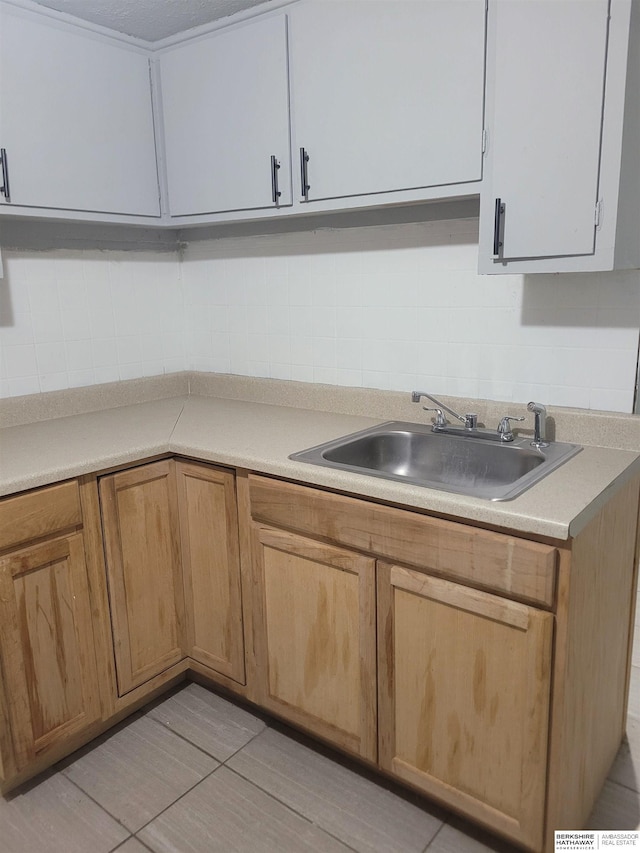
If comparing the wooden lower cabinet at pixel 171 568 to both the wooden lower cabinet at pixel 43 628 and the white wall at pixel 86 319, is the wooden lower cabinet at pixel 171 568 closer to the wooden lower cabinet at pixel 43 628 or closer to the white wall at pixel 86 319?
the wooden lower cabinet at pixel 43 628

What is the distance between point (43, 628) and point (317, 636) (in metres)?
0.74

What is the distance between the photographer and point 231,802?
1.72 metres

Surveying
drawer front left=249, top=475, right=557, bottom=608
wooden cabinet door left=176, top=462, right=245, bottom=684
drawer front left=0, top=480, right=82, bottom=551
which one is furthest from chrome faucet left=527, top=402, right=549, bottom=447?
drawer front left=0, top=480, right=82, bottom=551

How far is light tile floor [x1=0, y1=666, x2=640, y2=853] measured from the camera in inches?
63.0

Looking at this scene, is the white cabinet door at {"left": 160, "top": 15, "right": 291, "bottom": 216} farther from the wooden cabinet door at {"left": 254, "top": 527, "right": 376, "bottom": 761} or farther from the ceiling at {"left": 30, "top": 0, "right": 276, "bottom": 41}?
the wooden cabinet door at {"left": 254, "top": 527, "right": 376, "bottom": 761}

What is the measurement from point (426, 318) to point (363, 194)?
0.46 m

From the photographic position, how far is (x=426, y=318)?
6.84 feet

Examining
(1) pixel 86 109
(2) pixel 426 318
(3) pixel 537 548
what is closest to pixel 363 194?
(2) pixel 426 318

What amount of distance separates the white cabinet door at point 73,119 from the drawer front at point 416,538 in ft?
3.68

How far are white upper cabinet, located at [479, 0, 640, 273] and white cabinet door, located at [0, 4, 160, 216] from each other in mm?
1233

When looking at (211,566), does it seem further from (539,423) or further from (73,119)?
(73,119)

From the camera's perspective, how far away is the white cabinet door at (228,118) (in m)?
1.96

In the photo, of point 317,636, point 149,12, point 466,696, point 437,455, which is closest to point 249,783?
point 317,636

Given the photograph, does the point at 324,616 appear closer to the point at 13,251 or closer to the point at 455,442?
the point at 455,442
